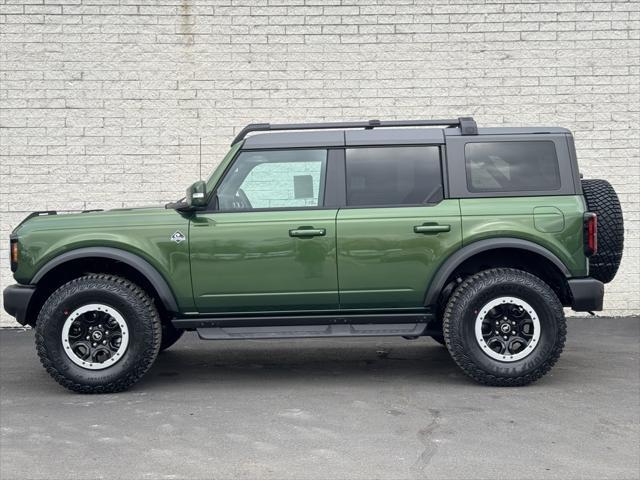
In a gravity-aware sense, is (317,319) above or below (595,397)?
above

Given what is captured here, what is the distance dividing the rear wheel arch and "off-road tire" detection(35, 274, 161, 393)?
7.6 inches

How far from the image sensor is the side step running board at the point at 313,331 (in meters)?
7.00

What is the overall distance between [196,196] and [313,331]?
4.39 ft

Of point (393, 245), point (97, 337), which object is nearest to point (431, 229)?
point (393, 245)

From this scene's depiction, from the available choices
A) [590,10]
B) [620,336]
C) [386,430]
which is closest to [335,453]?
[386,430]

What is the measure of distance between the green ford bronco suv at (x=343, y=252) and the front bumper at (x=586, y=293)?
0.01 meters

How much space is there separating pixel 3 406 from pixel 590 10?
757 cm

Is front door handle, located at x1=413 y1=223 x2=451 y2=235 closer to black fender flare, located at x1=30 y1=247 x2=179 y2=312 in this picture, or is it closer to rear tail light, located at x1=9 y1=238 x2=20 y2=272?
black fender flare, located at x1=30 y1=247 x2=179 y2=312

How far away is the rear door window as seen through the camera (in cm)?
716

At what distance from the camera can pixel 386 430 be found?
5.73 m

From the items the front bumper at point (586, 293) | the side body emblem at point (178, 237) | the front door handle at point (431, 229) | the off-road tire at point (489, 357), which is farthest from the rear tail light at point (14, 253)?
the front bumper at point (586, 293)

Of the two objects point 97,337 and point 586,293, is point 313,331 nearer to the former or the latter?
point 97,337

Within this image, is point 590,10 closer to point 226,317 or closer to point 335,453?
point 226,317

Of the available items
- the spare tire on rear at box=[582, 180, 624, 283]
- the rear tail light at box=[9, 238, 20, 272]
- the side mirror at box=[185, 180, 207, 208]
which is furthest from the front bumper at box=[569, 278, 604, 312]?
the rear tail light at box=[9, 238, 20, 272]
